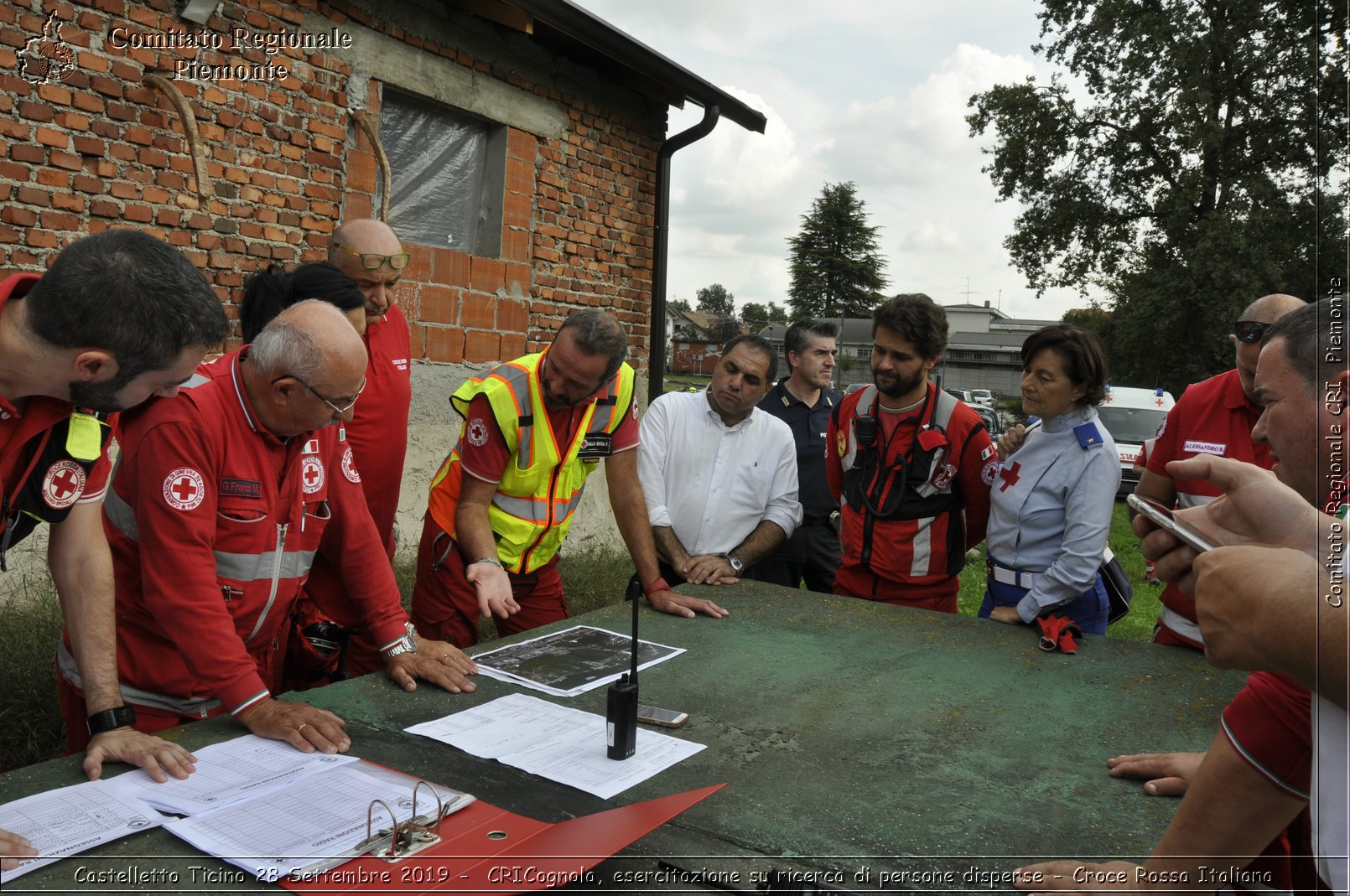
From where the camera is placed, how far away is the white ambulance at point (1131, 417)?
51.0 ft

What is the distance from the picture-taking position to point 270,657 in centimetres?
275

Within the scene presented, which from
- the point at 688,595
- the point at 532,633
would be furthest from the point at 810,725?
the point at 688,595

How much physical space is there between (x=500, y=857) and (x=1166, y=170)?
84.7 feet

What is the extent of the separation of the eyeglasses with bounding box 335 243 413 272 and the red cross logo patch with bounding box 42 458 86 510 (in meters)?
1.88

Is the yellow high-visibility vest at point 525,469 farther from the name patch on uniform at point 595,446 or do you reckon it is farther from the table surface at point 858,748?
the table surface at point 858,748

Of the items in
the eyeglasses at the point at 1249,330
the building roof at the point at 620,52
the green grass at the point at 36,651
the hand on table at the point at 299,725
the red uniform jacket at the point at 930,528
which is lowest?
the green grass at the point at 36,651

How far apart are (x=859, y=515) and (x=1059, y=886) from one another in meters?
2.38

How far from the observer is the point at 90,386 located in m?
1.98

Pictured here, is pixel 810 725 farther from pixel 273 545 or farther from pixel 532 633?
pixel 273 545

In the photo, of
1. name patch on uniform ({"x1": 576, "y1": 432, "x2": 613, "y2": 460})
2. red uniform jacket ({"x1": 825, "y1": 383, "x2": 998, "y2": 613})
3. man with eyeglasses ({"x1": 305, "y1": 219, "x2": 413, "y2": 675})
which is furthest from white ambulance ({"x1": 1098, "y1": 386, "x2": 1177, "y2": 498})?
man with eyeglasses ({"x1": 305, "y1": 219, "x2": 413, "y2": 675})

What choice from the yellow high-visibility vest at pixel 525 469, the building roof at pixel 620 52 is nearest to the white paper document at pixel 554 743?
the yellow high-visibility vest at pixel 525 469

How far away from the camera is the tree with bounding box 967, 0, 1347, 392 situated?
65.1 ft

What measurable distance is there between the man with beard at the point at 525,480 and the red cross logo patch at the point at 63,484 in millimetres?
1336

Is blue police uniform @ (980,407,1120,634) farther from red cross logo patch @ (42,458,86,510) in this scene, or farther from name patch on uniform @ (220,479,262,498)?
red cross logo patch @ (42,458,86,510)
